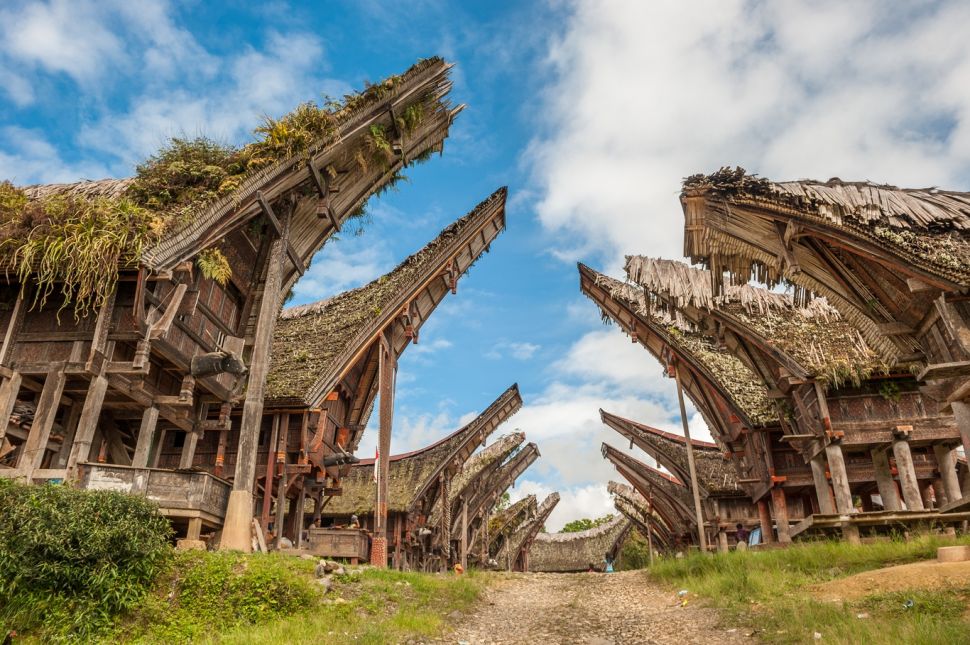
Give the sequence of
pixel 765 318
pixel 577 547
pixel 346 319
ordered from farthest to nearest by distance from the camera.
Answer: pixel 577 547, pixel 346 319, pixel 765 318

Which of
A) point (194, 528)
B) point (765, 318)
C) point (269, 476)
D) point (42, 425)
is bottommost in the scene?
point (194, 528)

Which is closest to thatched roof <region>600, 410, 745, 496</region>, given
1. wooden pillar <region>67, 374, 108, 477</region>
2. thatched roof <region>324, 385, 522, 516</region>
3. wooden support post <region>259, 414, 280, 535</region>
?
thatched roof <region>324, 385, 522, 516</region>

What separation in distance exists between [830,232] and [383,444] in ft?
36.4

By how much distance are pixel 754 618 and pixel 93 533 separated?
7652 millimetres

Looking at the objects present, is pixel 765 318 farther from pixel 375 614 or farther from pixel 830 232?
pixel 375 614

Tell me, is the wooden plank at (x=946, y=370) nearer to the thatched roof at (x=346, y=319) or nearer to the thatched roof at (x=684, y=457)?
the thatched roof at (x=346, y=319)

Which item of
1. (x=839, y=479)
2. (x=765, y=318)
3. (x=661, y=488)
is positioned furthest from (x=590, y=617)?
(x=661, y=488)

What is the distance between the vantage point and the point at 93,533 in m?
7.60

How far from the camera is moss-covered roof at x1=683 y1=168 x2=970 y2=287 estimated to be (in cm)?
768

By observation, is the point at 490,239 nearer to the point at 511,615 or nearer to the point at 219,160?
the point at 219,160

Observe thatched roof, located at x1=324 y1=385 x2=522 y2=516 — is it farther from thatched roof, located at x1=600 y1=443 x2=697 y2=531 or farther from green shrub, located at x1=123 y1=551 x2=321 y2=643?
green shrub, located at x1=123 y1=551 x2=321 y2=643

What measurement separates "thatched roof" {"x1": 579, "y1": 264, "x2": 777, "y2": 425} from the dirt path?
5.74 metres

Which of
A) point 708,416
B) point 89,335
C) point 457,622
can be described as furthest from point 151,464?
point 708,416

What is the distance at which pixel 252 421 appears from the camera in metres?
11.7
